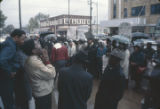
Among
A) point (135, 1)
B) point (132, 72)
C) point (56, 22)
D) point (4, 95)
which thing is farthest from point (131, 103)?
point (56, 22)

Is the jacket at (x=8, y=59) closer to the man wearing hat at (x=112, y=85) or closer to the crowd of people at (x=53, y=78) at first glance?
the crowd of people at (x=53, y=78)

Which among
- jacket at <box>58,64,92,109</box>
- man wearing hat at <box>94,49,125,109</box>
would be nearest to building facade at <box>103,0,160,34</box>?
man wearing hat at <box>94,49,125,109</box>

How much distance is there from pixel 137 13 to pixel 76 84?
33498 millimetres

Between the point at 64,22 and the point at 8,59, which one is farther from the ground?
the point at 64,22

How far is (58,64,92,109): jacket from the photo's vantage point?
8.04ft

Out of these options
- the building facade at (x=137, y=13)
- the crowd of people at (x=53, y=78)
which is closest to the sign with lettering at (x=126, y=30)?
the crowd of people at (x=53, y=78)

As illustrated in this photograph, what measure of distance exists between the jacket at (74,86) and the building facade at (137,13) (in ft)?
87.0

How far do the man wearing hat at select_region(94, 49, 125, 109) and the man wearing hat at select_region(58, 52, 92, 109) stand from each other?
20.7 inches

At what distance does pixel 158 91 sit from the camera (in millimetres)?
2098

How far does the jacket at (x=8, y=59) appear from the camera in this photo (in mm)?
3035

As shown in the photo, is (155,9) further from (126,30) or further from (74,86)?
(74,86)

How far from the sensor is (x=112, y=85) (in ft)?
9.48

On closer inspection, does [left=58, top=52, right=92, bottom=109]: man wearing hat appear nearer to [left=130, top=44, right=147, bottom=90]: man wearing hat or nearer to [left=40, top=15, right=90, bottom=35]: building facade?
[left=130, top=44, right=147, bottom=90]: man wearing hat

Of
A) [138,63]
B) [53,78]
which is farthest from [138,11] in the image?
[53,78]
